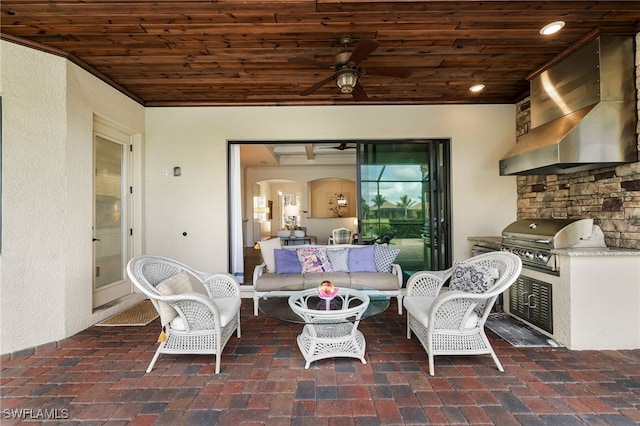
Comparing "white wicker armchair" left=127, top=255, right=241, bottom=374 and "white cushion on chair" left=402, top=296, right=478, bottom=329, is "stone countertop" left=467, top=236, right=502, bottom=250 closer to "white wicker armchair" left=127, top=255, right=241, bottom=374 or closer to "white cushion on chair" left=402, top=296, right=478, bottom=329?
"white cushion on chair" left=402, top=296, right=478, bottom=329

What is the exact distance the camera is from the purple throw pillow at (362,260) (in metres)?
3.80

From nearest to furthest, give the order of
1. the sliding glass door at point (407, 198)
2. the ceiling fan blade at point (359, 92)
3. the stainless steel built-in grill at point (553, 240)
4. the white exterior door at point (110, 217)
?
the stainless steel built-in grill at point (553, 240), the ceiling fan blade at point (359, 92), the white exterior door at point (110, 217), the sliding glass door at point (407, 198)

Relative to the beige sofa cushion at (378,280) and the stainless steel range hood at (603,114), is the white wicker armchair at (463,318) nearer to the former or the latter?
the beige sofa cushion at (378,280)

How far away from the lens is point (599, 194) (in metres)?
2.98

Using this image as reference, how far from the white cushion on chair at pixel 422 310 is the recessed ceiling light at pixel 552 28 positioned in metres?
2.52

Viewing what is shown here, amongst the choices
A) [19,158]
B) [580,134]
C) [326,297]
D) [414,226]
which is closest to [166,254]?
[19,158]

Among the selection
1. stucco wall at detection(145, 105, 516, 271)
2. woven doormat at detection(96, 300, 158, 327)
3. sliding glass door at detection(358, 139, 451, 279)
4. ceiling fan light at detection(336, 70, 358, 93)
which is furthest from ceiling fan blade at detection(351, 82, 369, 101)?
woven doormat at detection(96, 300, 158, 327)

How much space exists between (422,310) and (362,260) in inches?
56.4

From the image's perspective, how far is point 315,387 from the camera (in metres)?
2.07

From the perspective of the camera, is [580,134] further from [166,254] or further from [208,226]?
[166,254]

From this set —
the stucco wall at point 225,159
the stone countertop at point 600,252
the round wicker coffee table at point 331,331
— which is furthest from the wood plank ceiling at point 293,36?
the round wicker coffee table at point 331,331

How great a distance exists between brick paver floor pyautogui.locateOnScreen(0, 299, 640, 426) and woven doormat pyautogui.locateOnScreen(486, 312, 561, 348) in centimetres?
11

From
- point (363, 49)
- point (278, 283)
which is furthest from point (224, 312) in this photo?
point (363, 49)

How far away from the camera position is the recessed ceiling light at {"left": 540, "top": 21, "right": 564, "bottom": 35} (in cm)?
251
